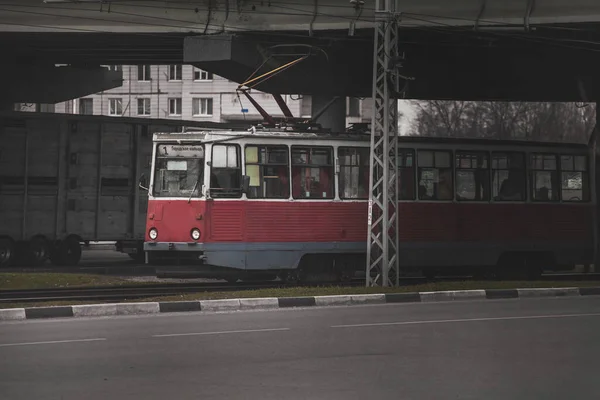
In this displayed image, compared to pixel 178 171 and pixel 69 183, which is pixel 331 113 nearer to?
pixel 69 183

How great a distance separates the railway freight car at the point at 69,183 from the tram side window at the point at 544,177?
38.6 ft

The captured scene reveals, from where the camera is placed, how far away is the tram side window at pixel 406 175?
19.1 m

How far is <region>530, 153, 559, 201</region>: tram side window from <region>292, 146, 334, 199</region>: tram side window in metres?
5.24

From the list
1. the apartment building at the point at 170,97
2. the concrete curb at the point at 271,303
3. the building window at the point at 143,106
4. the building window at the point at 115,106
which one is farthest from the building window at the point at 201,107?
the concrete curb at the point at 271,303

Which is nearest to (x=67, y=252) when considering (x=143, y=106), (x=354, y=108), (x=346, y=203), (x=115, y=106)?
(x=346, y=203)

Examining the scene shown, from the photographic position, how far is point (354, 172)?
61.0ft

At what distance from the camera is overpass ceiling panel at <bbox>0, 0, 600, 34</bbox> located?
66.8ft

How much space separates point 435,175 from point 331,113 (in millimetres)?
9514

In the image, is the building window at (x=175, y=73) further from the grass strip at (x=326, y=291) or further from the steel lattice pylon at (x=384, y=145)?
the grass strip at (x=326, y=291)

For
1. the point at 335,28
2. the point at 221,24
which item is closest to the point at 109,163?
the point at 221,24

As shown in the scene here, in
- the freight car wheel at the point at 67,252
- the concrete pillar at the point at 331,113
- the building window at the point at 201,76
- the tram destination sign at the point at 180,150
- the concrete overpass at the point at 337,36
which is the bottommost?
the freight car wheel at the point at 67,252

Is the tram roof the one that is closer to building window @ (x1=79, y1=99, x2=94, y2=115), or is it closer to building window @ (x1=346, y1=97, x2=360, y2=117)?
building window @ (x1=346, y1=97, x2=360, y2=117)

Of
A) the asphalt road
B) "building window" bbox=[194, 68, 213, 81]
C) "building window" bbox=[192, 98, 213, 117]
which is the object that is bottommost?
the asphalt road

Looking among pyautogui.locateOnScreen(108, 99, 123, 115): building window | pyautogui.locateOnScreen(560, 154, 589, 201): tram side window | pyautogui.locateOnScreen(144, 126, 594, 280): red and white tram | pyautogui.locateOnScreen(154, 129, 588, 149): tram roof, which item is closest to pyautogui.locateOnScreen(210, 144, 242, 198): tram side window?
pyautogui.locateOnScreen(144, 126, 594, 280): red and white tram
